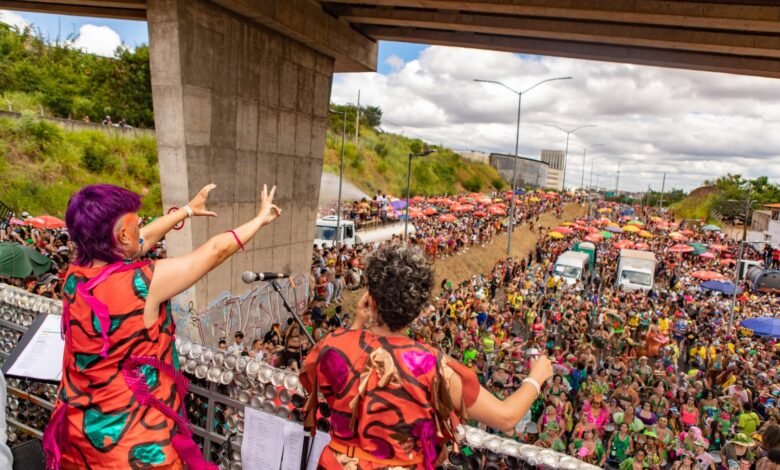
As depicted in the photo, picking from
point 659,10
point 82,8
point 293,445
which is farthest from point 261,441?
point 82,8

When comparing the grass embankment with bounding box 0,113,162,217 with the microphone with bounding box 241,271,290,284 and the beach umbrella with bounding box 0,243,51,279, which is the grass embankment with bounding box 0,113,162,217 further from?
the microphone with bounding box 241,271,290,284

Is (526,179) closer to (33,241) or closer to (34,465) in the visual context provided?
(33,241)

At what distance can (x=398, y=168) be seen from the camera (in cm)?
6425

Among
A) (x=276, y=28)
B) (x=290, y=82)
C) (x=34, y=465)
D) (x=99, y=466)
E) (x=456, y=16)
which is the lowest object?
(x=34, y=465)

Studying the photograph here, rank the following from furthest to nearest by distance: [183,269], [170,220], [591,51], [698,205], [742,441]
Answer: [698,205]
[591,51]
[742,441]
[170,220]
[183,269]

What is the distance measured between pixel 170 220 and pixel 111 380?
2.95 ft

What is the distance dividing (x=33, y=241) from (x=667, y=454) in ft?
61.0

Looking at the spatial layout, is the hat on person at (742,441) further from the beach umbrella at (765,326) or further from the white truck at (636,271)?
the white truck at (636,271)

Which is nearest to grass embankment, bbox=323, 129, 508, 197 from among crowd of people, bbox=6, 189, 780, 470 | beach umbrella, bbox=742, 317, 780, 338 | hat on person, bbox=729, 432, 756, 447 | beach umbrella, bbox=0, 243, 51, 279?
crowd of people, bbox=6, 189, 780, 470

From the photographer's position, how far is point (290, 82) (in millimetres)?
12273

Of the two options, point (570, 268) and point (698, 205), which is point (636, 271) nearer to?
point (570, 268)

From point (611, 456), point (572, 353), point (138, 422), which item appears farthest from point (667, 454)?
point (138, 422)

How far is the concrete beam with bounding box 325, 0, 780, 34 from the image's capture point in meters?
8.50

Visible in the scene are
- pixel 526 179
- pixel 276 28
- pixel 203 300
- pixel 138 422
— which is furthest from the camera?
pixel 526 179
